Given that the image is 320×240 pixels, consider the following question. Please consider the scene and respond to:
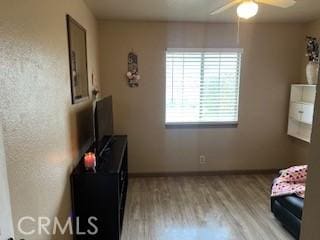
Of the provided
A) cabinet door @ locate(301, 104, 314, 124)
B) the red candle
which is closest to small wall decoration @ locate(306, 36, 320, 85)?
cabinet door @ locate(301, 104, 314, 124)

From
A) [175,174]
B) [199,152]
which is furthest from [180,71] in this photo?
[175,174]

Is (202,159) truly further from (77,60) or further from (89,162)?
(77,60)

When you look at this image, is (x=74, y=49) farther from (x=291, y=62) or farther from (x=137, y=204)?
(x=291, y=62)

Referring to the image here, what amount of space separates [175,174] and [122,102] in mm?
1483

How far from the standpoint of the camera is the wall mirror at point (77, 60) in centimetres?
225

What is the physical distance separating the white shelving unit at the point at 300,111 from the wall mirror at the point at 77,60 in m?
3.10

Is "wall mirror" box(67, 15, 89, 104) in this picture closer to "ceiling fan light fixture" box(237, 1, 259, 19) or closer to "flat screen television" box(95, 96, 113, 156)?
"flat screen television" box(95, 96, 113, 156)

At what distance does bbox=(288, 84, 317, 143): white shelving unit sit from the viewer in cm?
376

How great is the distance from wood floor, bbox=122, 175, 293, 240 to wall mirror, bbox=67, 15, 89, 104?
1534 mm

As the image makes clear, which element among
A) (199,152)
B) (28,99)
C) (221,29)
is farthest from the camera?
(199,152)

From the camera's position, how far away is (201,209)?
315cm

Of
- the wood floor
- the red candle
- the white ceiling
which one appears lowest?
the wood floor

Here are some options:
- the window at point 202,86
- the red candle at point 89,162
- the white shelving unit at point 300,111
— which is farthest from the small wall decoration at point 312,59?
the red candle at point 89,162

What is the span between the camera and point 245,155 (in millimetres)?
4273
